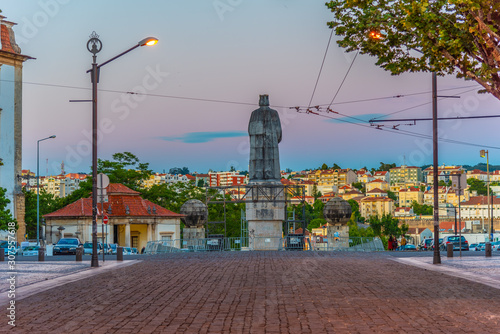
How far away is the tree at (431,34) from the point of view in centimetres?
1692

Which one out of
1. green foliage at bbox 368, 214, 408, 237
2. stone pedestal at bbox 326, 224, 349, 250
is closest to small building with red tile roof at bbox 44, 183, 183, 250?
stone pedestal at bbox 326, 224, 349, 250

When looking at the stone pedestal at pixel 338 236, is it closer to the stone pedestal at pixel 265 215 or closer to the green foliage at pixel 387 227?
the stone pedestal at pixel 265 215

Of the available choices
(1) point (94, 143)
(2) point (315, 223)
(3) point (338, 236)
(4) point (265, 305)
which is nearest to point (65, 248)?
(3) point (338, 236)

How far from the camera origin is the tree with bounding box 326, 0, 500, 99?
16.9 meters

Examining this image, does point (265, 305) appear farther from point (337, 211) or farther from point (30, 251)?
point (30, 251)

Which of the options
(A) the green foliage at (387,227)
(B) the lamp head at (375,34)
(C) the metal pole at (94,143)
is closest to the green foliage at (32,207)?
(C) the metal pole at (94,143)

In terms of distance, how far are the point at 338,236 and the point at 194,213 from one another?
9718mm

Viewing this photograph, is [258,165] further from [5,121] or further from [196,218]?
[5,121]

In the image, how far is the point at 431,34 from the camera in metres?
17.8

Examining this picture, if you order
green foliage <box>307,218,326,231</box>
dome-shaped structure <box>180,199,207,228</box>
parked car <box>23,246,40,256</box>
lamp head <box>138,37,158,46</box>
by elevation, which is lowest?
green foliage <box>307,218,326,231</box>

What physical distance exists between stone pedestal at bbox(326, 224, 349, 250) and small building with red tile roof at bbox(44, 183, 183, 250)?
22532mm

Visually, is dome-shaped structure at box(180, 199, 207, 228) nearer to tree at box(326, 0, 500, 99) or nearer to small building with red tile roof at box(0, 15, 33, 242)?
small building with red tile roof at box(0, 15, 33, 242)

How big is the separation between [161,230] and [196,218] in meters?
20.0

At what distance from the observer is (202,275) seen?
2242 cm
